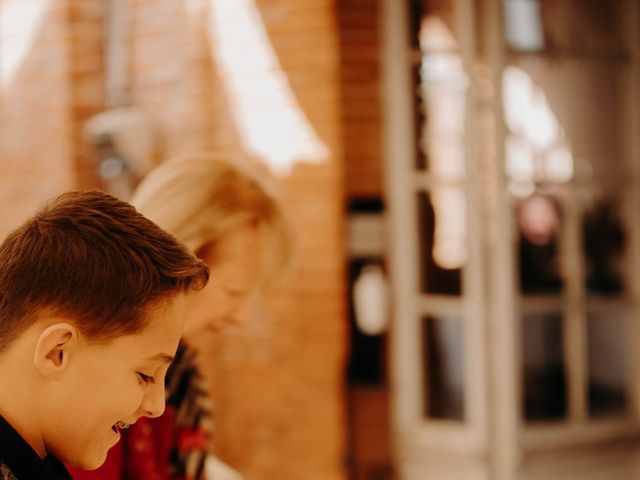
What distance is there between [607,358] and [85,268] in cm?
337

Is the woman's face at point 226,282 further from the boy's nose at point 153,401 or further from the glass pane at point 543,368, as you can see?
the glass pane at point 543,368

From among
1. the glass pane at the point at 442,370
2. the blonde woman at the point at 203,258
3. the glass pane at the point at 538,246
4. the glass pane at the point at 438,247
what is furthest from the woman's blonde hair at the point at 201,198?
the glass pane at the point at 538,246

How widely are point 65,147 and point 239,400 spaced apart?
137cm

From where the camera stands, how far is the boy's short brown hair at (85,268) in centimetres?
77

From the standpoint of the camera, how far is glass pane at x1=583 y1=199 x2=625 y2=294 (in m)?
3.66

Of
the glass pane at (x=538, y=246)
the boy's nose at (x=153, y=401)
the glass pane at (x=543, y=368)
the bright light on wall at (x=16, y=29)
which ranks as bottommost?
the glass pane at (x=543, y=368)

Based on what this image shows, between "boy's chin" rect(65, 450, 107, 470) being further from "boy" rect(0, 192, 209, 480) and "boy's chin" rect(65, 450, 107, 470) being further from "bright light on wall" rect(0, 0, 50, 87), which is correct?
"bright light on wall" rect(0, 0, 50, 87)

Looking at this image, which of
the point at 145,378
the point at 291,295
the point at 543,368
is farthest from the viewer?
the point at 543,368

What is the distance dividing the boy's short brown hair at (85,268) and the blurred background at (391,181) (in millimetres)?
2384

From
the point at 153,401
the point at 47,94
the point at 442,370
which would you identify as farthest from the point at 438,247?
A: the point at 153,401

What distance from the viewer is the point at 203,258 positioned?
64.7 inches

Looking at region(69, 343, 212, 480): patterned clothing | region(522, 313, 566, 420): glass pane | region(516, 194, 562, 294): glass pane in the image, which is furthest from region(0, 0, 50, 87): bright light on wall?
region(522, 313, 566, 420): glass pane

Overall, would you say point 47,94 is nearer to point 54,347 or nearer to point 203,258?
point 203,258

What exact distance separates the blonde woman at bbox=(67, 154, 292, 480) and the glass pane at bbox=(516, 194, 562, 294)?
2227mm
